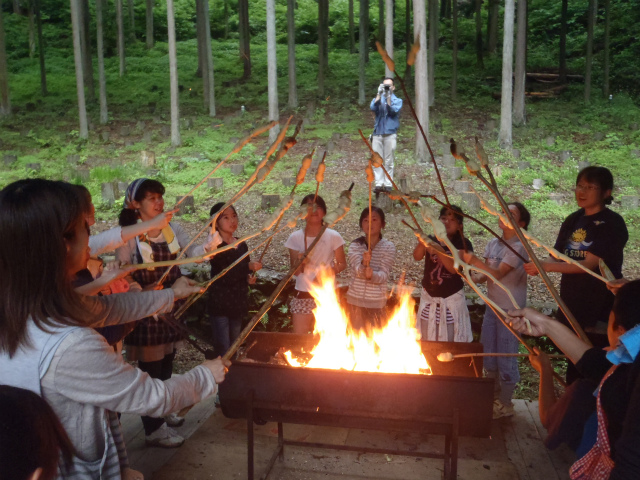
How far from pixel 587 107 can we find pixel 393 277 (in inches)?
624

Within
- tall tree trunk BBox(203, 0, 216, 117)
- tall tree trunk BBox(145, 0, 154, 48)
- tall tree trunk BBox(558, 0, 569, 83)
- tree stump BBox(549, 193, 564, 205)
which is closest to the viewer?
tree stump BBox(549, 193, 564, 205)

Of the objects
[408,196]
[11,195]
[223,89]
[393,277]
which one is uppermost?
[223,89]

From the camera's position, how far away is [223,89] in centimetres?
2373

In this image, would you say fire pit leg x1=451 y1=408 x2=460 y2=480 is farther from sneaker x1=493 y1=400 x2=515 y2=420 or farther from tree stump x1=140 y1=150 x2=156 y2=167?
tree stump x1=140 y1=150 x2=156 y2=167

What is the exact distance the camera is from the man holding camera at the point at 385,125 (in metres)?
9.76

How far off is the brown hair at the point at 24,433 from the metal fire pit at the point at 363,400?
162 cm

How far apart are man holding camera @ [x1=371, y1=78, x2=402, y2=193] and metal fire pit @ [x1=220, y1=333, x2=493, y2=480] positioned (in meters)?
6.83

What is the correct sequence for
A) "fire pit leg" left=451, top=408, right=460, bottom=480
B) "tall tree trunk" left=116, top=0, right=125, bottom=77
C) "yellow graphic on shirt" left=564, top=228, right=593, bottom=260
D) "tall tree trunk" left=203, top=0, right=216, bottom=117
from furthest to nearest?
"tall tree trunk" left=116, top=0, right=125, bottom=77, "tall tree trunk" left=203, top=0, right=216, bottom=117, "yellow graphic on shirt" left=564, top=228, right=593, bottom=260, "fire pit leg" left=451, top=408, right=460, bottom=480

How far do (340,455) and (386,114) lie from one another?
286 inches

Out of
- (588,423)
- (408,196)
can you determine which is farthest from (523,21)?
(588,423)

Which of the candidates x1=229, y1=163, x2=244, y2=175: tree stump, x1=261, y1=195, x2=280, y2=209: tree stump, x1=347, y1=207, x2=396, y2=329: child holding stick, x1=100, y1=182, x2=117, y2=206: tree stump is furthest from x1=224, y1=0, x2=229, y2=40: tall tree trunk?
x1=347, y1=207, x2=396, y2=329: child holding stick

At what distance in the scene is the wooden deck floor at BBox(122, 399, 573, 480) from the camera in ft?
12.2

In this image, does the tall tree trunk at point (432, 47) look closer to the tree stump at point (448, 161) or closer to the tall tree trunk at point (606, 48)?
the tall tree trunk at point (606, 48)

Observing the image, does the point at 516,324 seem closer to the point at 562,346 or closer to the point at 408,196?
the point at 562,346
